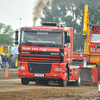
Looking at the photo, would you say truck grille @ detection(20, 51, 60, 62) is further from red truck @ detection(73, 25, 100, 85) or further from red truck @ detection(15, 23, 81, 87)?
red truck @ detection(73, 25, 100, 85)

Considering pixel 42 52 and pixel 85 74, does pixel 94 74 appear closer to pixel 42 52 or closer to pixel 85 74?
pixel 85 74

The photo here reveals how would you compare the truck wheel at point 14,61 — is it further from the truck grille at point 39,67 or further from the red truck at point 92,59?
the truck grille at point 39,67

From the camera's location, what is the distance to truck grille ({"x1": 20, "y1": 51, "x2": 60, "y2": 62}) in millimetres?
16094

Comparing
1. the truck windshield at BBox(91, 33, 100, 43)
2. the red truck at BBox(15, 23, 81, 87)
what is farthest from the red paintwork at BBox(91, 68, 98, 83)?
the red truck at BBox(15, 23, 81, 87)

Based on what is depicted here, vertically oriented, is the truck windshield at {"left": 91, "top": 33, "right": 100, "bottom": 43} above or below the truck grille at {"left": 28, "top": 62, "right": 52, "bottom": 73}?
above

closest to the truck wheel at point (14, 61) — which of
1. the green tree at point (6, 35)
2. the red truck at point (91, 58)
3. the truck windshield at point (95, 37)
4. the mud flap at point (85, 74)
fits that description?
the red truck at point (91, 58)

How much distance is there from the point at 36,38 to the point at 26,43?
543mm

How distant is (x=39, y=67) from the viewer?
16.3 m

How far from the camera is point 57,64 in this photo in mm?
16031

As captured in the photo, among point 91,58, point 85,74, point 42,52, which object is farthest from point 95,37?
point 42,52

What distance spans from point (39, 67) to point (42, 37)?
1477 mm

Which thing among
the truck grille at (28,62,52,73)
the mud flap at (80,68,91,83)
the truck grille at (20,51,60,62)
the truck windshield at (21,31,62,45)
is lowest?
the mud flap at (80,68,91,83)

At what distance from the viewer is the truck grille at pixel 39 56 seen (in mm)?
16094

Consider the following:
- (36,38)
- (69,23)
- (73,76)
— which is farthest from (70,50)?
(69,23)
